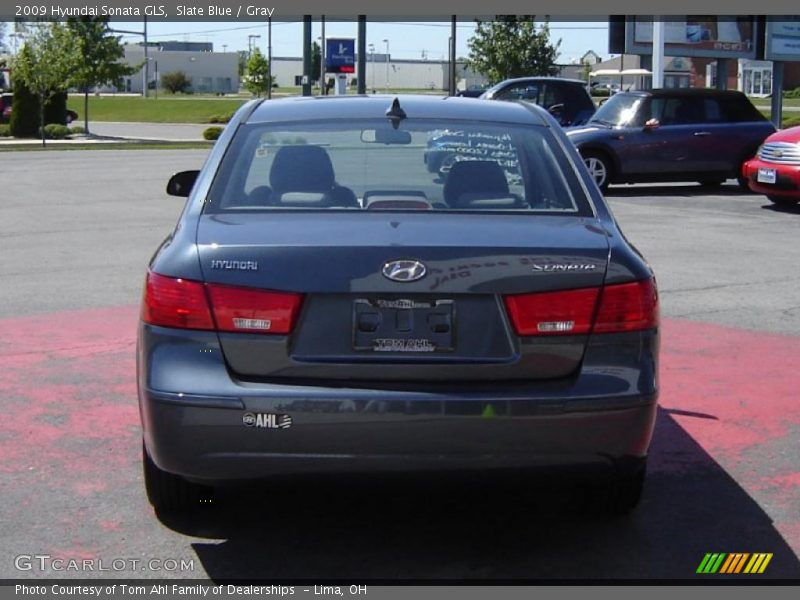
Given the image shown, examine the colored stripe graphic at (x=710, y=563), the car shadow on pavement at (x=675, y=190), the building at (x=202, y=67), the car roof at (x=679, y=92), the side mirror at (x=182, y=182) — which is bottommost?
the colored stripe graphic at (x=710, y=563)

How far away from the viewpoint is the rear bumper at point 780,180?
16672mm

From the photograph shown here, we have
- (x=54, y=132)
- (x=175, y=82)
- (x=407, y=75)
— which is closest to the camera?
(x=54, y=132)

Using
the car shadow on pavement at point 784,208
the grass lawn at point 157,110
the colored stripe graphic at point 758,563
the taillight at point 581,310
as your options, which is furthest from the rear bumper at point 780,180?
the grass lawn at point 157,110

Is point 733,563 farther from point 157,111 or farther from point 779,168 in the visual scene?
point 157,111

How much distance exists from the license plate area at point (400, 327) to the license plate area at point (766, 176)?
13.8 metres

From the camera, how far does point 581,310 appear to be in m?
4.11

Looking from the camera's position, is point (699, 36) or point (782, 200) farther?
point (699, 36)

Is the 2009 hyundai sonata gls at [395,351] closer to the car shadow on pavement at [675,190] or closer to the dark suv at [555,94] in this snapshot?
the car shadow on pavement at [675,190]

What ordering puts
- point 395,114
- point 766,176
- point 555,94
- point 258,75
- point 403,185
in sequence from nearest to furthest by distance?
point 395,114 < point 403,185 < point 766,176 < point 555,94 < point 258,75

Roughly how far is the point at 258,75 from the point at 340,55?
143ft

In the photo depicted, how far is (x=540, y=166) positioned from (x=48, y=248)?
8.76 meters

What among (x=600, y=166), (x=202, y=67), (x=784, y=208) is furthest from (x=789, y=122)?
(x=202, y=67)

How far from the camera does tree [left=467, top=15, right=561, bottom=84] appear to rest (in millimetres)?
58094

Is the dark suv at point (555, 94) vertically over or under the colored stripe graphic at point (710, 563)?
over
